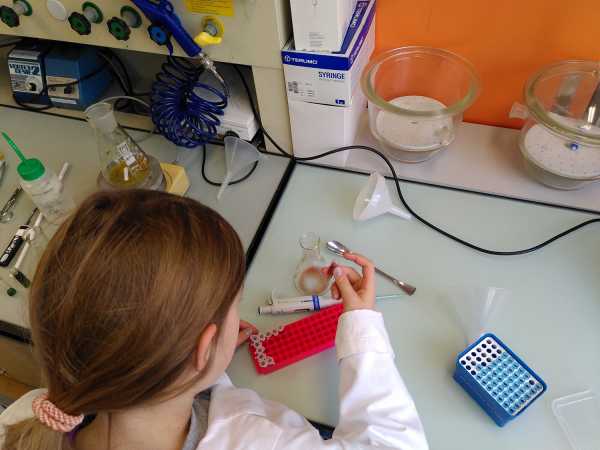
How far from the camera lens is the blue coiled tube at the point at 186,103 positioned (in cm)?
103

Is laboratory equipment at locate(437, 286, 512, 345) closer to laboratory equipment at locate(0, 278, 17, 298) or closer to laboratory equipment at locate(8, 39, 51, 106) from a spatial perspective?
laboratory equipment at locate(0, 278, 17, 298)

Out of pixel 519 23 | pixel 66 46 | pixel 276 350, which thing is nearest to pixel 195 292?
pixel 276 350

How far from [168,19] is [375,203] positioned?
1.72 ft

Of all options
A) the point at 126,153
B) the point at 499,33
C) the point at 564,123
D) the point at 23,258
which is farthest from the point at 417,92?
the point at 23,258

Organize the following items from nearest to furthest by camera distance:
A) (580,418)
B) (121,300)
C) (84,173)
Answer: (121,300)
(580,418)
(84,173)

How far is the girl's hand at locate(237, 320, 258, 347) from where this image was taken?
2.64 ft

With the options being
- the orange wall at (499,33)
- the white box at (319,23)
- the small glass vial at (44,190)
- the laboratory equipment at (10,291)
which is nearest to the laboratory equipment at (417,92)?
the orange wall at (499,33)

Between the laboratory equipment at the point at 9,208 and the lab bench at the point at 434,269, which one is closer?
the lab bench at the point at 434,269

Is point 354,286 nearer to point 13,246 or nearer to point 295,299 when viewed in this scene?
point 295,299

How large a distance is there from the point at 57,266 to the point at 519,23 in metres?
0.95

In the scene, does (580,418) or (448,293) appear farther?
(448,293)

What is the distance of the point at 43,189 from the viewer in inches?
37.5

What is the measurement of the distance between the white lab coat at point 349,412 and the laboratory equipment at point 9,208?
0.45m

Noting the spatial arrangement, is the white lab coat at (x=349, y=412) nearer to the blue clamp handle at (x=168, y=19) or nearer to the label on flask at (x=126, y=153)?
the label on flask at (x=126, y=153)
